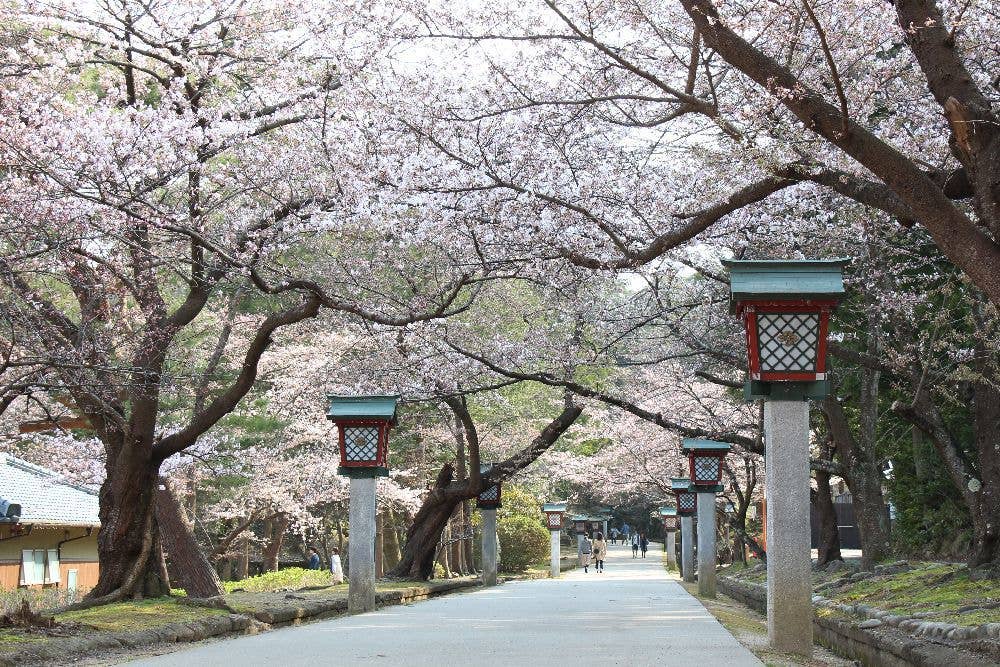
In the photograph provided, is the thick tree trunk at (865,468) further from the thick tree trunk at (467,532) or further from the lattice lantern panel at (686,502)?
the thick tree trunk at (467,532)

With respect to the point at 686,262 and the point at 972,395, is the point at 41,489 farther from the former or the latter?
the point at 972,395

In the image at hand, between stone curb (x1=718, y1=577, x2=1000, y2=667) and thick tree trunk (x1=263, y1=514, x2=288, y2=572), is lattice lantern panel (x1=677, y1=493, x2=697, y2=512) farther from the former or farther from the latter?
stone curb (x1=718, y1=577, x2=1000, y2=667)

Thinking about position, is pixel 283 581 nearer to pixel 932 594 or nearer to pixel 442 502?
pixel 442 502

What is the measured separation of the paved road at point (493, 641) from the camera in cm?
650

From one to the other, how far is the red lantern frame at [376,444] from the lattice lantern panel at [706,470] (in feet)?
22.8

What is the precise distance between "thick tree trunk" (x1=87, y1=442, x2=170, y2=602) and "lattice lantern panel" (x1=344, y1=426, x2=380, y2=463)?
7.04ft

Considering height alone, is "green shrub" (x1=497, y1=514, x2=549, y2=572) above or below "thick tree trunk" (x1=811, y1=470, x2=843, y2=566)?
below

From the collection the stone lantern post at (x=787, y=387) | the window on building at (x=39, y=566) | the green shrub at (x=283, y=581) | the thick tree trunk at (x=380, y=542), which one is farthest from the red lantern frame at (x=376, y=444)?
the thick tree trunk at (x=380, y=542)

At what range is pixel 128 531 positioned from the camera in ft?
38.5

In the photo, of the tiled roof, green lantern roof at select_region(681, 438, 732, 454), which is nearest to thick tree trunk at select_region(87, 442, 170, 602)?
the tiled roof

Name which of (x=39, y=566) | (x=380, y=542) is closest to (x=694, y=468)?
(x=39, y=566)

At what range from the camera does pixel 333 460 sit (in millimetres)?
22797

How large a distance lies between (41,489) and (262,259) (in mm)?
13370

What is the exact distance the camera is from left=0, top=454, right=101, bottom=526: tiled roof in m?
20.4
